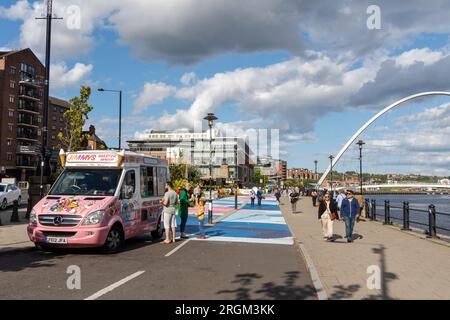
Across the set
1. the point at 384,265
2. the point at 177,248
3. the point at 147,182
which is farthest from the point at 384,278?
the point at 147,182

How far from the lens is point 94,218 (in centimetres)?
926

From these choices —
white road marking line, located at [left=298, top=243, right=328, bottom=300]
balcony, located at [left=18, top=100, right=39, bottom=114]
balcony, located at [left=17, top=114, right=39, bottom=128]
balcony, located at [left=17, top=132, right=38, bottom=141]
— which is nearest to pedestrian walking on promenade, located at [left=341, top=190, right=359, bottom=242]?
white road marking line, located at [left=298, top=243, right=328, bottom=300]

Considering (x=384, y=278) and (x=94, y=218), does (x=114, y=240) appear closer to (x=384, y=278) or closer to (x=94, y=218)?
(x=94, y=218)

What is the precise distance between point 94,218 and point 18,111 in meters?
67.3

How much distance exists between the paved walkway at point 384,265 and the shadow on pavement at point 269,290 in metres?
0.38

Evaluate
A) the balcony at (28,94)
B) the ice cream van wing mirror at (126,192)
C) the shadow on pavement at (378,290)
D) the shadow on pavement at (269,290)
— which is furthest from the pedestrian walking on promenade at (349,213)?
the balcony at (28,94)

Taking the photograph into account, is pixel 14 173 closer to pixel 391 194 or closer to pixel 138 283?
pixel 138 283

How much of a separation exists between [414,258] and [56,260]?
325 inches

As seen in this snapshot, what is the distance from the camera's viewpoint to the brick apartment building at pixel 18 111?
64562mm

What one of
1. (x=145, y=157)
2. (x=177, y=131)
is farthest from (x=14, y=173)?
(x=177, y=131)

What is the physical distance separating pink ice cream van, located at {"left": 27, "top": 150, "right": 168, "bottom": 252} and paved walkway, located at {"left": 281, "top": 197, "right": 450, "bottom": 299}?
4.69m

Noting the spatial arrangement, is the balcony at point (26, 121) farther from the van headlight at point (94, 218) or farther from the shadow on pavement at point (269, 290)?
the shadow on pavement at point (269, 290)
